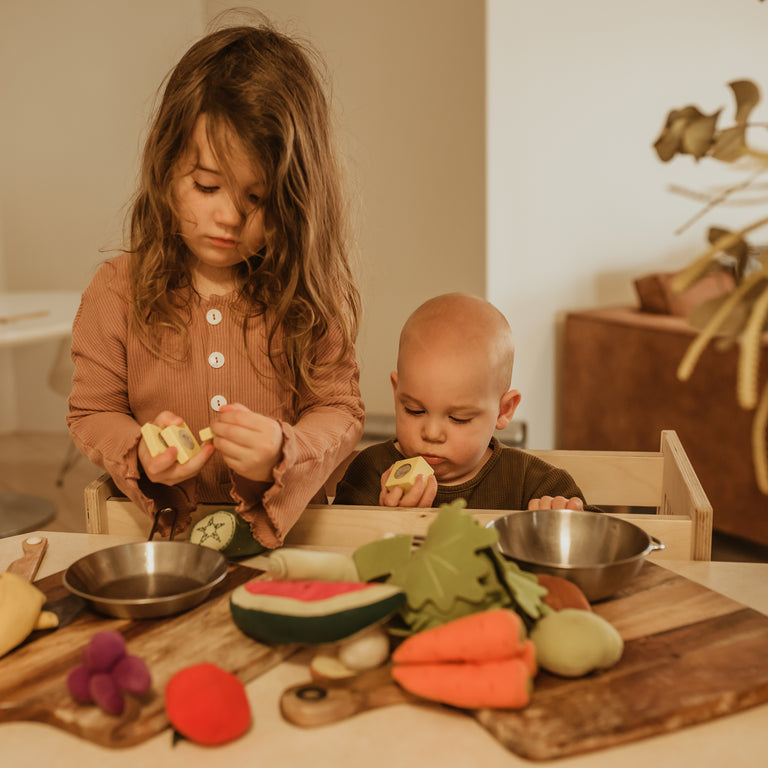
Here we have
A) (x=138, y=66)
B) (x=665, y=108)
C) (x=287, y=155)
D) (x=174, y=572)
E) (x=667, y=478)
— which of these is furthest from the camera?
(x=138, y=66)

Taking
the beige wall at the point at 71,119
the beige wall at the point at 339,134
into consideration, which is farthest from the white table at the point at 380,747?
the beige wall at the point at 71,119

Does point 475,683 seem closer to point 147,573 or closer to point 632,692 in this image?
point 632,692

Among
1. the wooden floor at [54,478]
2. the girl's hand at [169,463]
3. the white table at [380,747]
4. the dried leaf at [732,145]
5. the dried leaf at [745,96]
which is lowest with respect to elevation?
the wooden floor at [54,478]

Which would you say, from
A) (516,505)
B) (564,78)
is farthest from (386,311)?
(516,505)

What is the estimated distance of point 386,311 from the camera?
305 cm

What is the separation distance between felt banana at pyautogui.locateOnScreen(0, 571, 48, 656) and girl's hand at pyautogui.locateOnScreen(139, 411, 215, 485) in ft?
0.56

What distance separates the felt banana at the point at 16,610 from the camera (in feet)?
2.51

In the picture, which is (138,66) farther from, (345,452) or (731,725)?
(731,725)

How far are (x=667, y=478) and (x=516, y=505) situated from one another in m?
0.21

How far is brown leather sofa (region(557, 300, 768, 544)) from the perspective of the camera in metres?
2.69

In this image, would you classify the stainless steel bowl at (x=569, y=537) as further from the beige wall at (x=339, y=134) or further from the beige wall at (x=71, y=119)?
the beige wall at (x=71, y=119)

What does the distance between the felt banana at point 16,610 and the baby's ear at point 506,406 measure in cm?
71

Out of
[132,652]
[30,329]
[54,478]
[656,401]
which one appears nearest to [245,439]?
[132,652]

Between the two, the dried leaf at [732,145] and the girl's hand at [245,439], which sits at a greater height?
the dried leaf at [732,145]
